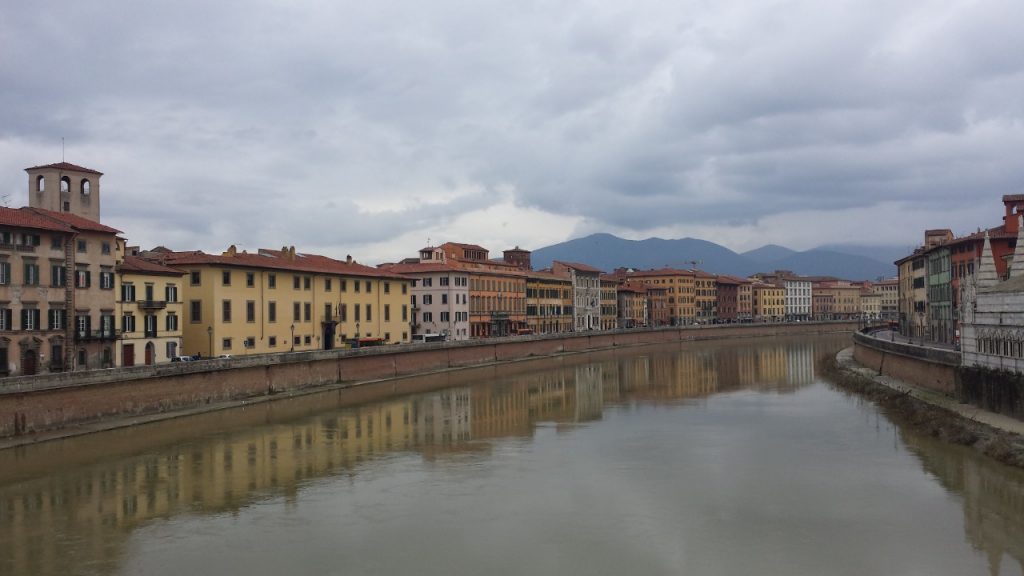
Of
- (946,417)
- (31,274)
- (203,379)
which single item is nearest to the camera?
(946,417)

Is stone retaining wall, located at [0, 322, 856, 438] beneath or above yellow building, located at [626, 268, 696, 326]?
beneath

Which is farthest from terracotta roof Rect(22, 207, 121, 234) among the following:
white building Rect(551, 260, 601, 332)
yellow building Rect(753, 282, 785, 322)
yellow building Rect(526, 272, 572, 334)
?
yellow building Rect(753, 282, 785, 322)

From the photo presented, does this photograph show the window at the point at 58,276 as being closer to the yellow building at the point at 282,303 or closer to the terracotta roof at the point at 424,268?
the yellow building at the point at 282,303

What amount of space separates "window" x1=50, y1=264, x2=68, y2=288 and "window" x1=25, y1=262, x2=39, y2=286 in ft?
3.18

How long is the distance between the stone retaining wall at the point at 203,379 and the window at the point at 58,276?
7.04 m

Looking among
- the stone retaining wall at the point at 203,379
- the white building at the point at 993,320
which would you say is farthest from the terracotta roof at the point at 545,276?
the white building at the point at 993,320

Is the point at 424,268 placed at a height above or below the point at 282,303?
above

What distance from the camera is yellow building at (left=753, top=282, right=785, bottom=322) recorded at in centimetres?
18938

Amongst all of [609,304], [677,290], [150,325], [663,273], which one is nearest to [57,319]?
[150,325]

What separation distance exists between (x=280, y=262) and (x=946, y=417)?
46.5 m

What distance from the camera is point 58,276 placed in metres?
43.3

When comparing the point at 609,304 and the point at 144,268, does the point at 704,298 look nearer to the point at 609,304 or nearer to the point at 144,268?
the point at 609,304

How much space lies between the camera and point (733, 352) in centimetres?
10369

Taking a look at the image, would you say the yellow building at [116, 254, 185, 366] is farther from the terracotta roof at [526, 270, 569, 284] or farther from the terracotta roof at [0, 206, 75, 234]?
the terracotta roof at [526, 270, 569, 284]
